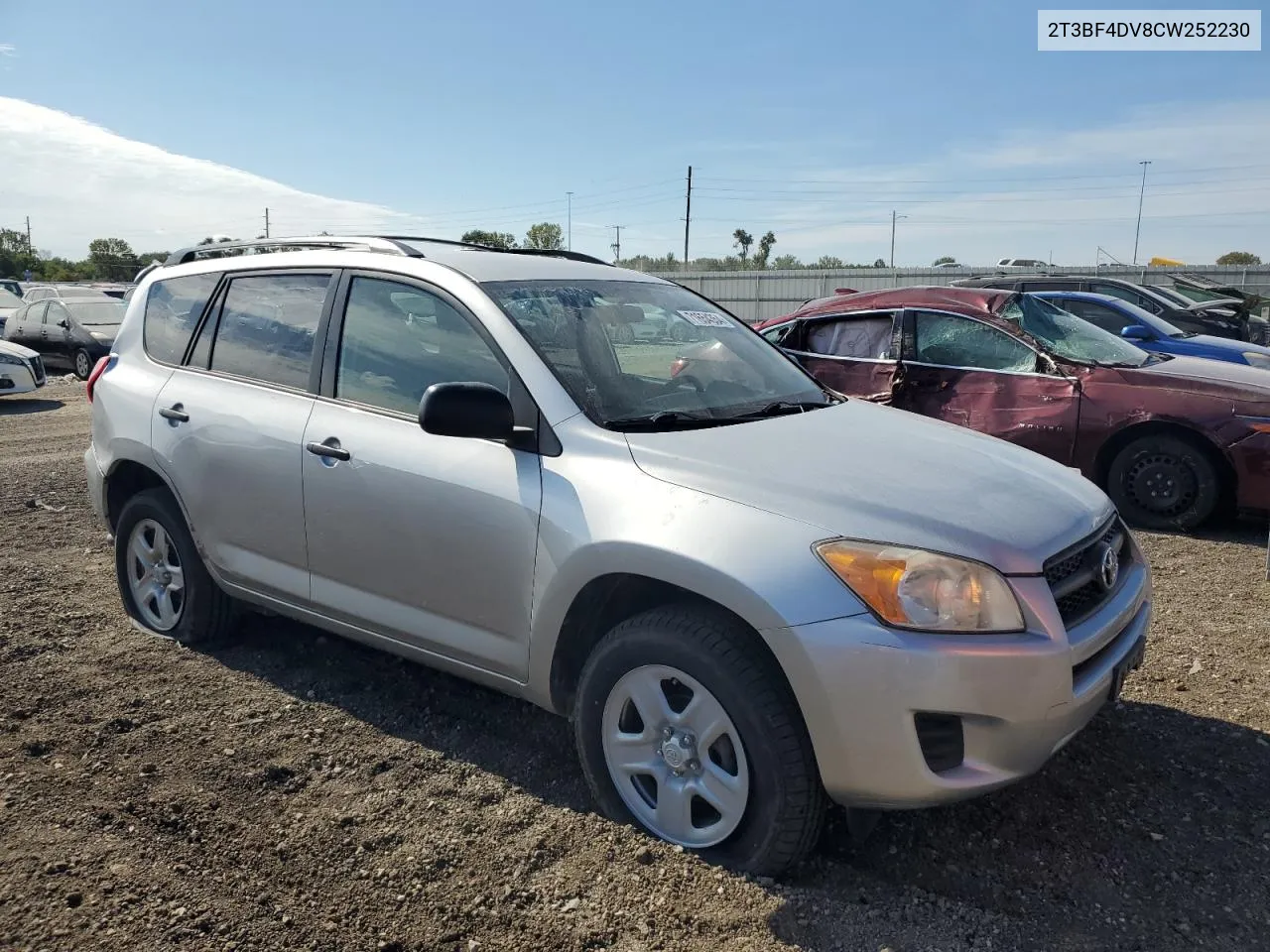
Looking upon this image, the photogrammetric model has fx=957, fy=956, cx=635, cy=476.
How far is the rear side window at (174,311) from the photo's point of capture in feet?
14.0

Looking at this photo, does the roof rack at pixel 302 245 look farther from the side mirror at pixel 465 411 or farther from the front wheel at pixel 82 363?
the front wheel at pixel 82 363

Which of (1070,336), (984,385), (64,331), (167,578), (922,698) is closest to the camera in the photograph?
(922,698)

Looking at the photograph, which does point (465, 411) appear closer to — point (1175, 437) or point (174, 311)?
point (174, 311)

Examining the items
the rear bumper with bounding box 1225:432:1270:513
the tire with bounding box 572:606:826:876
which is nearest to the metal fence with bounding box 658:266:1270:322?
the rear bumper with bounding box 1225:432:1270:513

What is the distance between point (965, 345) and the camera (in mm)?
7137

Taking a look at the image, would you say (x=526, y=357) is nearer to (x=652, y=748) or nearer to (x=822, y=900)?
(x=652, y=748)

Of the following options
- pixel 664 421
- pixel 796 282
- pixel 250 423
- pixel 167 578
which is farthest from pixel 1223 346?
pixel 796 282

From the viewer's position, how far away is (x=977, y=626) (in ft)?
7.85

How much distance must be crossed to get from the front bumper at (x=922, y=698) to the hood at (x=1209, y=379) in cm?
461

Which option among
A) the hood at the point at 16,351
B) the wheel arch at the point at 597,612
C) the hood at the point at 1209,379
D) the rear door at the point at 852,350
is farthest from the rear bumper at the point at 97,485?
the hood at the point at 16,351

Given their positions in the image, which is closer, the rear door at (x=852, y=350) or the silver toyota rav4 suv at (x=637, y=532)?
the silver toyota rav4 suv at (x=637, y=532)

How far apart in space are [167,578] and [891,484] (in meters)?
3.29

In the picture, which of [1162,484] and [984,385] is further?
[984,385]

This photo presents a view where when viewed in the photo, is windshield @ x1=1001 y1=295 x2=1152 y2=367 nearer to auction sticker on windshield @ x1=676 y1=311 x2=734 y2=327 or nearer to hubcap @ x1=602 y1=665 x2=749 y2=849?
auction sticker on windshield @ x1=676 y1=311 x2=734 y2=327
